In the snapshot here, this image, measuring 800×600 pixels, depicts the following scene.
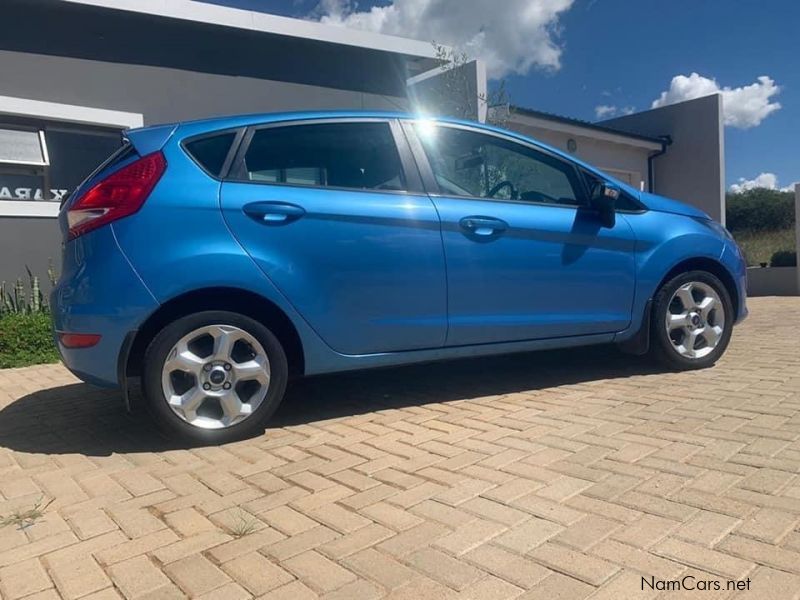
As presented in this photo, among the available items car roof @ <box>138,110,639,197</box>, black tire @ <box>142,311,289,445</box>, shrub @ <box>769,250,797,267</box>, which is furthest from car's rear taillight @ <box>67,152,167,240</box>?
shrub @ <box>769,250,797,267</box>

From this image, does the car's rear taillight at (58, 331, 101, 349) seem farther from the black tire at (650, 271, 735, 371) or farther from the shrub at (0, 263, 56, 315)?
the shrub at (0, 263, 56, 315)

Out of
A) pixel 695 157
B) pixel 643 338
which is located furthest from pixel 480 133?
pixel 695 157

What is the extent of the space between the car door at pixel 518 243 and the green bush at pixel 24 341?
415 centimetres

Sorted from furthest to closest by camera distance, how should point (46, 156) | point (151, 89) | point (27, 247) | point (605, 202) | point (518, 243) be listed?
point (151, 89)
point (46, 156)
point (27, 247)
point (605, 202)
point (518, 243)

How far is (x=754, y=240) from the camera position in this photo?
1611 centimetres

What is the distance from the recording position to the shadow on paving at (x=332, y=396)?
3420 millimetres

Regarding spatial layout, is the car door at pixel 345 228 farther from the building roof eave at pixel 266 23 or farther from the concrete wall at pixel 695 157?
the concrete wall at pixel 695 157

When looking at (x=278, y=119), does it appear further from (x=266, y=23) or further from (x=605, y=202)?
(x=266, y=23)

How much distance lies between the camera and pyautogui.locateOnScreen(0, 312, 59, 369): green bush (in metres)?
5.81

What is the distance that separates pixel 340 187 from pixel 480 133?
3.52 ft

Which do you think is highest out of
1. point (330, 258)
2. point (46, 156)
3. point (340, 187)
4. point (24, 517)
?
point (46, 156)

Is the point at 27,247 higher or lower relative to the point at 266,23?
lower

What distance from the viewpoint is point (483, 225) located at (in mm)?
3736

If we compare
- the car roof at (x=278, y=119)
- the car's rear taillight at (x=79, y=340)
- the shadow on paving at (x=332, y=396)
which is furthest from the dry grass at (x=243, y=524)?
the car roof at (x=278, y=119)
